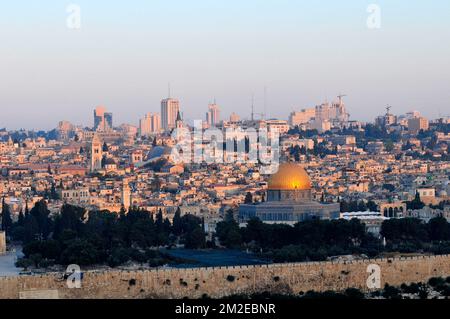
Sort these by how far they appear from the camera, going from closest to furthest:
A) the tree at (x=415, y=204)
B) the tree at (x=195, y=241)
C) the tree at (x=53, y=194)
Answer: the tree at (x=195, y=241) → the tree at (x=415, y=204) → the tree at (x=53, y=194)

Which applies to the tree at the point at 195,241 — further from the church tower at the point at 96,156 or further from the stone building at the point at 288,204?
the church tower at the point at 96,156

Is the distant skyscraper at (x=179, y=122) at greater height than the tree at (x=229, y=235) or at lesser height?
greater

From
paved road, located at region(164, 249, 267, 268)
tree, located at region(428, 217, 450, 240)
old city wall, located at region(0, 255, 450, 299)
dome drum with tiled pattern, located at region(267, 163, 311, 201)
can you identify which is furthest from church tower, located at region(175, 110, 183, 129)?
old city wall, located at region(0, 255, 450, 299)

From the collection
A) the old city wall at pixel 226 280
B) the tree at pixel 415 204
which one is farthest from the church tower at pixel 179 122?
the old city wall at pixel 226 280

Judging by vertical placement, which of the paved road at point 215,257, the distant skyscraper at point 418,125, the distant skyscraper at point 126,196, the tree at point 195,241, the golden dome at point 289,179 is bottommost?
the paved road at point 215,257

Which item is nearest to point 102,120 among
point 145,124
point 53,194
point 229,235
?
point 145,124

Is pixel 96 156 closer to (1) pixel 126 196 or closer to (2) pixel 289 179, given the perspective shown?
(1) pixel 126 196

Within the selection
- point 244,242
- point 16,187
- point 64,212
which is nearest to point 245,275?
point 244,242
